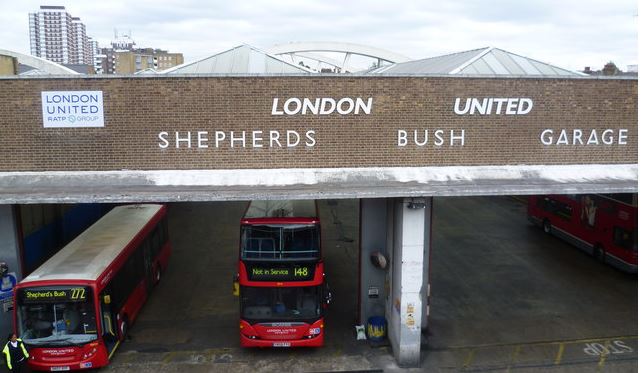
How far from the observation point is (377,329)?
12.7 m

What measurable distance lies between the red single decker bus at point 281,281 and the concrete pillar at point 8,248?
5144 mm

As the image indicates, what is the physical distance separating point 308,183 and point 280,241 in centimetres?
154

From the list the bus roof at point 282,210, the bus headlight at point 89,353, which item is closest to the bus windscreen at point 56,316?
the bus headlight at point 89,353

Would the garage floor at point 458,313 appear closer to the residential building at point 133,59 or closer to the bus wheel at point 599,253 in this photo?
the bus wheel at point 599,253

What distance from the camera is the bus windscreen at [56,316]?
424 inches

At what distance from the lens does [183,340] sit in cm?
1309

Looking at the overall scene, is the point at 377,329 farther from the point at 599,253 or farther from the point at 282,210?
the point at 599,253

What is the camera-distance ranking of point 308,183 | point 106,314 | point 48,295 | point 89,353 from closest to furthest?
point 48,295 → point 89,353 → point 308,183 → point 106,314

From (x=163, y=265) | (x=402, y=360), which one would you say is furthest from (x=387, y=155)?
(x=163, y=265)

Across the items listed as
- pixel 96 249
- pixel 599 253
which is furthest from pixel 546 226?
pixel 96 249

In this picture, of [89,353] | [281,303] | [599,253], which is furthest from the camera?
[599,253]

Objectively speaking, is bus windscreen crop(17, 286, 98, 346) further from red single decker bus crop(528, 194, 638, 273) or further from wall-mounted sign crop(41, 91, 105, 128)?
red single decker bus crop(528, 194, 638, 273)

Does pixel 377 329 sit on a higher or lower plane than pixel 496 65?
lower

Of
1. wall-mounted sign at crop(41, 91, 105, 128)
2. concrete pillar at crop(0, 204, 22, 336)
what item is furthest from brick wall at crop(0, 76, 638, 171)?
concrete pillar at crop(0, 204, 22, 336)
